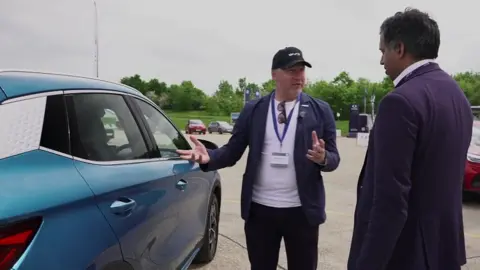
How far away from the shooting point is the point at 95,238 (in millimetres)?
1954

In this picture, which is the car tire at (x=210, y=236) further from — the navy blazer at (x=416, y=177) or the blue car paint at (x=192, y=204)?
the navy blazer at (x=416, y=177)

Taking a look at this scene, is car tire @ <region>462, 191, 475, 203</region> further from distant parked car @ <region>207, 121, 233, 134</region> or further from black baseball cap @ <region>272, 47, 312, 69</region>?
distant parked car @ <region>207, 121, 233, 134</region>

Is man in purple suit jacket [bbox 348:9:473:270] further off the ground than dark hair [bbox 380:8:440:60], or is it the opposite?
dark hair [bbox 380:8:440:60]

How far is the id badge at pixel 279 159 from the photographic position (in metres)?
2.77

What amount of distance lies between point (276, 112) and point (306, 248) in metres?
0.87

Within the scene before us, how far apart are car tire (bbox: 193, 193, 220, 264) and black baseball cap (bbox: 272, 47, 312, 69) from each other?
1.88m

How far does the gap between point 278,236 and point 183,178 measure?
849mm

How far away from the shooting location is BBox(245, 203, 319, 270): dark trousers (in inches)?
111

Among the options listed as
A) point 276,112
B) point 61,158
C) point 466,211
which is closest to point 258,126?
point 276,112

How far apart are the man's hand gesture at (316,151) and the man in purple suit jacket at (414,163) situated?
70cm

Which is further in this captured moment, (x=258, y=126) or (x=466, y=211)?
(x=466, y=211)

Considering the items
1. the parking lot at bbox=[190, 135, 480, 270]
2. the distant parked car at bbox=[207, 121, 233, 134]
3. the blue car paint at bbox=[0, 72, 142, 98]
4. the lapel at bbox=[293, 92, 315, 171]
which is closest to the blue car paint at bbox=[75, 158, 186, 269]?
the blue car paint at bbox=[0, 72, 142, 98]

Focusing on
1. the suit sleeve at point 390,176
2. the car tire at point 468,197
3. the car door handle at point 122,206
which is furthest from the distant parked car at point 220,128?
Result: the suit sleeve at point 390,176

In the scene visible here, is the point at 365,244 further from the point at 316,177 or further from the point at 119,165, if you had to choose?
the point at 119,165
